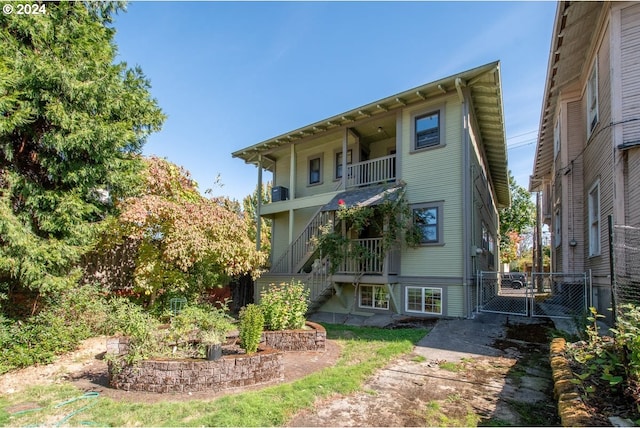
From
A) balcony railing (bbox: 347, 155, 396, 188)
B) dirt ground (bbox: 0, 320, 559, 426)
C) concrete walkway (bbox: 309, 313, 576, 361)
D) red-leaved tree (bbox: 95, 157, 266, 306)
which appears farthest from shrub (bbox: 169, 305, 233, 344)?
balcony railing (bbox: 347, 155, 396, 188)

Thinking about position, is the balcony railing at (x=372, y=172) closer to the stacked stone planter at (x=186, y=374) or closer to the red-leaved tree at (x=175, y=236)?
the red-leaved tree at (x=175, y=236)

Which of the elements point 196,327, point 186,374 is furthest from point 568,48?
point 186,374

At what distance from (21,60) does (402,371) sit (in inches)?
357

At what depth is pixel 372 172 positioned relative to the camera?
1291 cm

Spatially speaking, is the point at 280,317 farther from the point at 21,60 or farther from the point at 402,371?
the point at 21,60

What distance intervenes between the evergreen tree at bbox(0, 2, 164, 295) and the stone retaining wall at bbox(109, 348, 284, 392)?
2.97 meters

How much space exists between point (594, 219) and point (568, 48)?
17.6 feet

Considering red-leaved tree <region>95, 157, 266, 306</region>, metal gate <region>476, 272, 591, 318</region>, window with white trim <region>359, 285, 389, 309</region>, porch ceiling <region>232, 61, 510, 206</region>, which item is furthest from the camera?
window with white trim <region>359, 285, 389, 309</region>

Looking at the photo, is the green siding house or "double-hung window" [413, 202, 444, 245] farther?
"double-hung window" [413, 202, 444, 245]

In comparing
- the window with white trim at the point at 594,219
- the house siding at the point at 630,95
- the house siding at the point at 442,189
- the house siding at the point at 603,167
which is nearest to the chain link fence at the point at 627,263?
the house siding at the point at 630,95

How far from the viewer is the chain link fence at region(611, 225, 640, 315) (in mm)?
6523

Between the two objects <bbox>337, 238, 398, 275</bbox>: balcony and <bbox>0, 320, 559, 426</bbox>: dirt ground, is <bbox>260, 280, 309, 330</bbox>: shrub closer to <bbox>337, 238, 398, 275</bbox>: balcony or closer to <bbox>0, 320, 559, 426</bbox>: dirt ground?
<bbox>0, 320, 559, 426</bbox>: dirt ground

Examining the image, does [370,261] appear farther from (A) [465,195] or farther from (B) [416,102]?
(B) [416,102]

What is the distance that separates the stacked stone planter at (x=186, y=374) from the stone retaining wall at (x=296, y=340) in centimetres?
213
